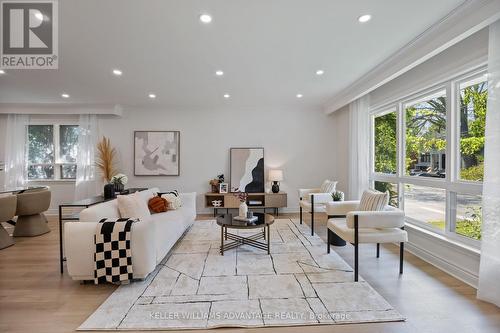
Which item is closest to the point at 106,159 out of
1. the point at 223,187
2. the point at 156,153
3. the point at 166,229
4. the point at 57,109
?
the point at 156,153

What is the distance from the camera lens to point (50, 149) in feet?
19.5

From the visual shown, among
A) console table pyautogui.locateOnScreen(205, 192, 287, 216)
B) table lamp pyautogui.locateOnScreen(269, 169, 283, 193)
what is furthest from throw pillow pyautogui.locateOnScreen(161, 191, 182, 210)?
table lamp pyautogui.locateOnScreen(269, 169, 283, 193)

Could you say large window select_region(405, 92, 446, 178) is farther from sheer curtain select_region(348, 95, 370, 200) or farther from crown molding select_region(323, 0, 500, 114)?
sheer curtain select_region(348, 95, 370, 200)

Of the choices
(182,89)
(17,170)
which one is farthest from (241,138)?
(17,170)

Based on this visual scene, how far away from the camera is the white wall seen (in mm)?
5918

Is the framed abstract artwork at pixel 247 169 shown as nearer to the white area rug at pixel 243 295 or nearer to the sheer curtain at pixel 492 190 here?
the white area rug at pixel 243 295

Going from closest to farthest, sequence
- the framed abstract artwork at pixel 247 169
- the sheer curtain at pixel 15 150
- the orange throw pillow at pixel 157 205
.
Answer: the orange throw pillow at pixel 157 205, the sheer curtain at pixel 15 150, the framed abstract artwork at pixel 247 169

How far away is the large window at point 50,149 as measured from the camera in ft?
19.4

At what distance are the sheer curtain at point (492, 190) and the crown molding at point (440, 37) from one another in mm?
217

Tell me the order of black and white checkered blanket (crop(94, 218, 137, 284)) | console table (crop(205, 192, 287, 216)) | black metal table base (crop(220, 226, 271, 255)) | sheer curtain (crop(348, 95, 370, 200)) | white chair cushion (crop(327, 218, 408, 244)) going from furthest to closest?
console table (crop(205, 192, 287, 216)) → sheer curtain (crop(348, 95, 370, 200)) → black metal table base (crop(220, 226, 271, 255)) → white chair cushion (crop(327, 218, 408, 244)) → black and white checkered blanket (crop(94, 218, 137, 284))

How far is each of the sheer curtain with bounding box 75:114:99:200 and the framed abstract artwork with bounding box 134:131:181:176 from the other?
101 cm

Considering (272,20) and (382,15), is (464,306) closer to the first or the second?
(382,15)

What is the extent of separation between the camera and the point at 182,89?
4598 millimetres

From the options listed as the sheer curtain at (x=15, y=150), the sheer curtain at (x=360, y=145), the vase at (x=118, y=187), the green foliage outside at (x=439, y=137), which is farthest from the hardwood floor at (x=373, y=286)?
the sheer curtain at (x=15, y=150)
